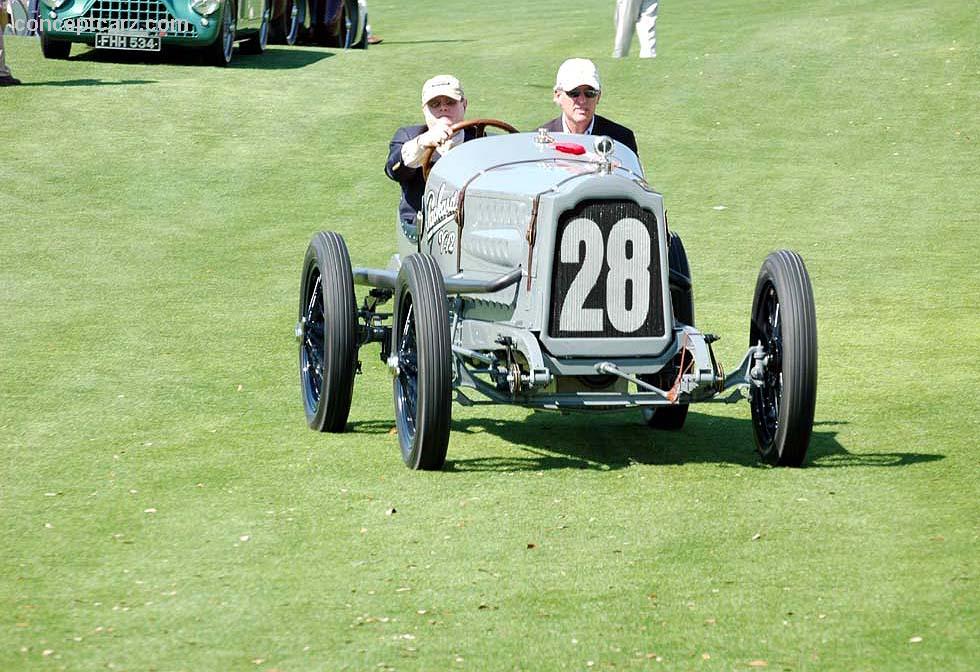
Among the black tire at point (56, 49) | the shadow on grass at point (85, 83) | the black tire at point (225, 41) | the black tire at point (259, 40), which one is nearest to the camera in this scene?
the shadow on grass at point (85, 83)

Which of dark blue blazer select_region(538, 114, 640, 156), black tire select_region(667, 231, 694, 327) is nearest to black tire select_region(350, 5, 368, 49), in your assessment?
dark blue blazer select_region(538, 114, 640, 156)

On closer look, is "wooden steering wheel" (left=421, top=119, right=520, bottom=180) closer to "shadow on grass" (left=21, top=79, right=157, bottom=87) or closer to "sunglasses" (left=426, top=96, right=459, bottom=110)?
"sunglasses" (left=426, top=96, right=459, bottom=110)

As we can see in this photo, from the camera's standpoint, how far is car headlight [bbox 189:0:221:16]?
730 inches

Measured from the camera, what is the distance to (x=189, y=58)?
20453 millimetres

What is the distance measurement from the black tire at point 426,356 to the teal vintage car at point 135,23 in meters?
12.2

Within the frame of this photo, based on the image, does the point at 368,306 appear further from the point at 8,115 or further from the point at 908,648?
the point at 8,115

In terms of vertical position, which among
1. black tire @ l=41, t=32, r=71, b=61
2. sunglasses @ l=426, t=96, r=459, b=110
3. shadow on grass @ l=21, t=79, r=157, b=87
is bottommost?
sunglasses @ l=426, t=96, r=459, b=110

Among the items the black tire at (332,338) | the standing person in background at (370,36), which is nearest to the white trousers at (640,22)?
the standing person in background at (370,36)

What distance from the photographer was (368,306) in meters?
8.92

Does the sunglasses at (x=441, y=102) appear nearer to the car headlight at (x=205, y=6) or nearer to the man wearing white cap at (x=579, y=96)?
the man wearing white cap at (x=579, y=96)

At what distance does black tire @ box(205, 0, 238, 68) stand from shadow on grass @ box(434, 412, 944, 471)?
39.4 ft

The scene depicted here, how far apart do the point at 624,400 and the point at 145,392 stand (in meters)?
2.97

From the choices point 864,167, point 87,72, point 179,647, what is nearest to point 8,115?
point 87,72

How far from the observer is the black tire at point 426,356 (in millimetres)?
6793
